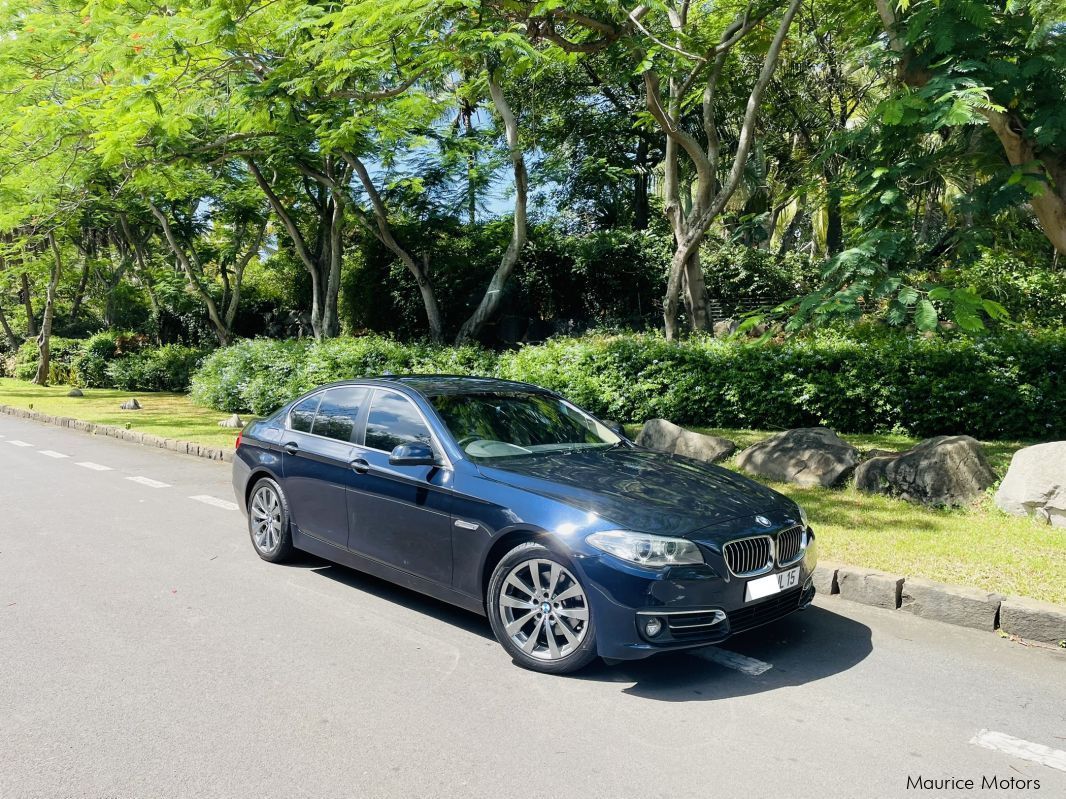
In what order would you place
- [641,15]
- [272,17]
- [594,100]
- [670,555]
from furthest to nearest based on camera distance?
[594,100] → [641,15] → [272,17] → [670,555]

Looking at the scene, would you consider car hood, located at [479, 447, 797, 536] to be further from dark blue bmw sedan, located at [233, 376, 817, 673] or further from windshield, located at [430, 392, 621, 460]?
windshield, located at [430, 392, 621, 460]

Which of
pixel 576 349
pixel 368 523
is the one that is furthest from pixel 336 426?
pixel 576 349

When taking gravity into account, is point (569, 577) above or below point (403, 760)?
above

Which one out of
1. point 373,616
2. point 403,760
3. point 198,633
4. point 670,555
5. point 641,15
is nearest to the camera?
point 403,760

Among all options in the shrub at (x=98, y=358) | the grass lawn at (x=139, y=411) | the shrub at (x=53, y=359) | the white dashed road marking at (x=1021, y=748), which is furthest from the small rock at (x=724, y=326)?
the shrub at (x=53, y=359)

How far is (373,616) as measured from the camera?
5.09 metres

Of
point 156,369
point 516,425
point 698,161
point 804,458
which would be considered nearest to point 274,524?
point 516,425

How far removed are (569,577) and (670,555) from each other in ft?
1.75

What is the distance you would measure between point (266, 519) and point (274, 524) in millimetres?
140

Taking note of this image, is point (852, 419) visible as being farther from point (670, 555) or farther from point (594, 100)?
point (594, 100)

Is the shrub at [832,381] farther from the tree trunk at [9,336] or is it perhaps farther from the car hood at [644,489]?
the tree trunk at [9,336]

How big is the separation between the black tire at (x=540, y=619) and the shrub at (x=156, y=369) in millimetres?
21733

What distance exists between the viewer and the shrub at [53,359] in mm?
27828

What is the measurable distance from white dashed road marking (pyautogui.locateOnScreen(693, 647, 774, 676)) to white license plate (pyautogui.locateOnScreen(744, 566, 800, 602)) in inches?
15.3
